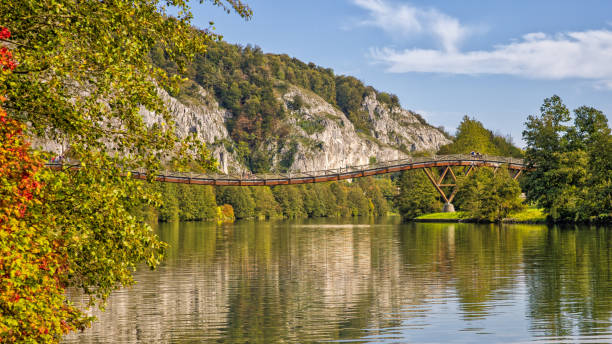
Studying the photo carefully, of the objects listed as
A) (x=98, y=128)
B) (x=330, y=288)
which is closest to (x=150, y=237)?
(x=98, y=128)

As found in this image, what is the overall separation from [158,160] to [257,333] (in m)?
5.83

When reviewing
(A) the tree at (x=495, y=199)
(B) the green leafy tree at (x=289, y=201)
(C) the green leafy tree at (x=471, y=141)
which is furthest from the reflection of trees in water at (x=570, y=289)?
(B) the green leafy tree at (x=289, y=201)

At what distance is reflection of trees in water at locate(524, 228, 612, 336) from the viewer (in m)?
16.2

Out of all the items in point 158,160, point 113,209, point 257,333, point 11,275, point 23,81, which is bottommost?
point 257,333

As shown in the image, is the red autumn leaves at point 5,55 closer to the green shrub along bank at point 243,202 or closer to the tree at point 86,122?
the tree at point 86,122

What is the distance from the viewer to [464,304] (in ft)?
65.2

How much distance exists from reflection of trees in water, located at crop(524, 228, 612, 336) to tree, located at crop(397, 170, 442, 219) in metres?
66.3

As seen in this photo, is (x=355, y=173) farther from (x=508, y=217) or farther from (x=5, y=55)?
(x=5, y=55)

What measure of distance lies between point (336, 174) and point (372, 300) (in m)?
71.5

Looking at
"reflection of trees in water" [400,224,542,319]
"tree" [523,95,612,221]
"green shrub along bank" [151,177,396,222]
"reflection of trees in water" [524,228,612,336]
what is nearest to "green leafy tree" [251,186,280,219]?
"green shrub along bank" [151,177,396,222]

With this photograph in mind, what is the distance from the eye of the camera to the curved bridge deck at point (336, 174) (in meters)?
89.8

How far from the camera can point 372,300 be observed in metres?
21.3

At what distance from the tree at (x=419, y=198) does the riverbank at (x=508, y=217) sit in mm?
3364

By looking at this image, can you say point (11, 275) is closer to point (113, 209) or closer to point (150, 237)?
point (113, 209)
